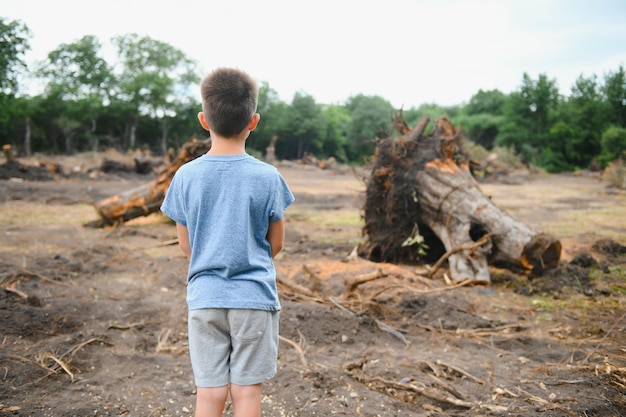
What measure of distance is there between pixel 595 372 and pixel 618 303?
91.1 inches

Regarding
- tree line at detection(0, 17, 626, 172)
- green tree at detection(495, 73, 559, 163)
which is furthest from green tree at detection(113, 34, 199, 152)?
green tree at detection(495, 73, 559, 163)

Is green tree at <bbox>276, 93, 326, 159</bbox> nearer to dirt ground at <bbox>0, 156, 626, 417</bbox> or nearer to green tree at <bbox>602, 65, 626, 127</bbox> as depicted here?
green tree at <bbox>602, 65, 626, 127</bbox>

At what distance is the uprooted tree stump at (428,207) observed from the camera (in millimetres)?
6602

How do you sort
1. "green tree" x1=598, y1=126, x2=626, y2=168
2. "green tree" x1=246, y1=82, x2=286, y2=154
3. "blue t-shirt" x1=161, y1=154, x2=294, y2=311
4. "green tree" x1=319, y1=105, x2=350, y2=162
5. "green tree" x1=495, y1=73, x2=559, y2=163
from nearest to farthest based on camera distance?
"blue t-shirt" x1=161, y1=154, x2=294, y2=311
"green tree" x1=598, y1=126, x2=626, y2=168
"green tree" x1=495, y1=73, x2=559, y2=163
"green tree" x1=246, y1=82, x2=286, y2=154
"green tree" x1=319, y1=105, x2=350, y2=162

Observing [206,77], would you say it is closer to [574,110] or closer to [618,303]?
[618,303]

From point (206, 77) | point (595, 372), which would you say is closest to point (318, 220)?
point (595, 372)

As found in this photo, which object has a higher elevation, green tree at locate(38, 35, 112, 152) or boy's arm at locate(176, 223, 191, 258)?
green tree at locate(38, 35, 112, 152)

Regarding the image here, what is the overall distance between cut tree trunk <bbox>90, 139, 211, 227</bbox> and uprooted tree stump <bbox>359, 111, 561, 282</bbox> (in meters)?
4.24

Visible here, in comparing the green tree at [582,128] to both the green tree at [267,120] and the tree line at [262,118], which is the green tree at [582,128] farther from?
the green tree at [267,120]

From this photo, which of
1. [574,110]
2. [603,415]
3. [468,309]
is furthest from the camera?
[574,110]

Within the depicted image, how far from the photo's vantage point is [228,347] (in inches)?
83.7

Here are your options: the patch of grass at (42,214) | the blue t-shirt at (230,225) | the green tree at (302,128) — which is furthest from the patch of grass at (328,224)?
the green tree at (302,128)

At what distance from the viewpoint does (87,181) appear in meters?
21.5

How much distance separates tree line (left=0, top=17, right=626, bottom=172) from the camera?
39.5 m
